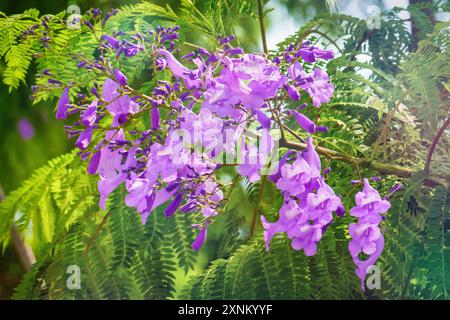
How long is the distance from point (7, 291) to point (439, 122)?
2.92m

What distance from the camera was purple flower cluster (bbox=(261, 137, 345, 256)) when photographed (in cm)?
100

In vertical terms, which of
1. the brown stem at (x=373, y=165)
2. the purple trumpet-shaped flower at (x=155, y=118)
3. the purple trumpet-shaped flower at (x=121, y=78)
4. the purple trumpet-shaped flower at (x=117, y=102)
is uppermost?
the purple trumpet-shaped flower at (x=121, y=78)

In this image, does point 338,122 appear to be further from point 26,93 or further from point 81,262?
point 26,93

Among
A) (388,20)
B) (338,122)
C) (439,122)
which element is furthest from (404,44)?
(338,122)

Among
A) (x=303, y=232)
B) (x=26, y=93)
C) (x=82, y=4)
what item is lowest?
(x=303, y=232)

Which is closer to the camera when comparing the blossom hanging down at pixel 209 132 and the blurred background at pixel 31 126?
the blossom hanging down at pixel 209 132

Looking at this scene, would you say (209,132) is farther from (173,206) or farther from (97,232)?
(97,232)

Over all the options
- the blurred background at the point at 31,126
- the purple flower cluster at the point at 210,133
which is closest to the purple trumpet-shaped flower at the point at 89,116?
the purple flower cluster at the point at 210,133

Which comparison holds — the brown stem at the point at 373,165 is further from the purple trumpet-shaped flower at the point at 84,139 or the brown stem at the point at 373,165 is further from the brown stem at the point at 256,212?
the purple trumpet-shaped flower at the point at 84,139

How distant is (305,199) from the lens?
1.00 metres

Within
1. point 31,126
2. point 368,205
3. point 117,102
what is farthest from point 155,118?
point 31,126

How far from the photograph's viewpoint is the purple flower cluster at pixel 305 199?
39.3 inches

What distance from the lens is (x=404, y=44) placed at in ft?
5.71

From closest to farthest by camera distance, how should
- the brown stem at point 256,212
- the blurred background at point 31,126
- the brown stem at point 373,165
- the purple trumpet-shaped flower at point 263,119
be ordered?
the purple trumpet-shaped flower at point 263,119 < the brown stem at point 373,165 < the brown stem at point 256,212 < the blurred background at point 31,126
